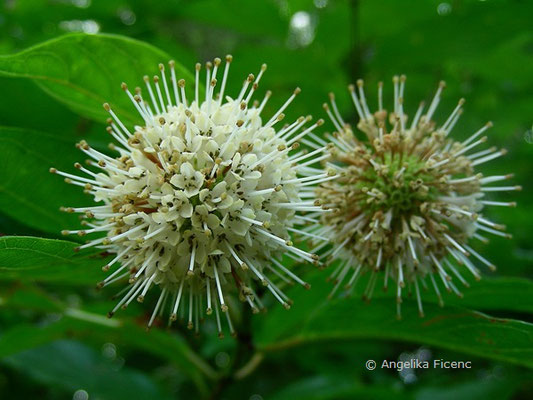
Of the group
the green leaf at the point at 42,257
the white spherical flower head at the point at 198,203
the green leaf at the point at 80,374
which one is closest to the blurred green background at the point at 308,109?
the green leaf at the point at 80,374

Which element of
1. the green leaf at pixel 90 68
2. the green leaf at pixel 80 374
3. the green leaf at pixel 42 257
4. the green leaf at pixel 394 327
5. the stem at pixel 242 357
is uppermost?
the green leaf at pixel 90 68

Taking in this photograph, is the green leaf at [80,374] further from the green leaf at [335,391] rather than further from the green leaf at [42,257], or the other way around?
the green leaf at [42,257]

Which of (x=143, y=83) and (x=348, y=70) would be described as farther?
(x=348, y=70)

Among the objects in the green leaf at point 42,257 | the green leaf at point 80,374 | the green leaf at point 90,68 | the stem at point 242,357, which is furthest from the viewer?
the green leaf at point 80,374

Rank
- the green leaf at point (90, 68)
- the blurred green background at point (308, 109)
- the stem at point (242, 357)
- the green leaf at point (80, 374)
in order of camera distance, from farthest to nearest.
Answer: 1. the green leaf at point (80, 374)
2. the blurred green background at point (308, 109)
3. the stem at point (242, 357)
4. the green leaf at point (90, 68)

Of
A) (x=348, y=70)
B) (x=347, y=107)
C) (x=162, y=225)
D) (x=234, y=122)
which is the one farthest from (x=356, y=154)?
(x=348, y=70)

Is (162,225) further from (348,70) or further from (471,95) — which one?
(471,95)

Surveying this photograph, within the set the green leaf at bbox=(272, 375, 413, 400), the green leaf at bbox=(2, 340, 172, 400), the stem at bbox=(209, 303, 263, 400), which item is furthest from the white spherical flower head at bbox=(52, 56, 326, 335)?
the green leaf at bbox=(2, 340, 172, 400)
